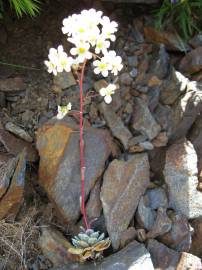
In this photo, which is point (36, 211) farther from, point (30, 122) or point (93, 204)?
point (30, 122)

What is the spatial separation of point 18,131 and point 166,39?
3.71 ft

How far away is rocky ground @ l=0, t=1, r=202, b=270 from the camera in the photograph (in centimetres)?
279

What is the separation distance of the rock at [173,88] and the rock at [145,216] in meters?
0.65

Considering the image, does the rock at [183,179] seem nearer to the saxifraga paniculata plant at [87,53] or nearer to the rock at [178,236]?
the rock at [178,236]

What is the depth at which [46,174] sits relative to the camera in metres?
2.90

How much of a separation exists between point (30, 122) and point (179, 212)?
1028 mm

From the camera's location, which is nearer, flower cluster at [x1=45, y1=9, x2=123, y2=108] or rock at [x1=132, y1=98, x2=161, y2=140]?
flower cluster at [x1=45, y1=9, x2=123, y2=108]

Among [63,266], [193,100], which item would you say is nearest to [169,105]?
[193,100]

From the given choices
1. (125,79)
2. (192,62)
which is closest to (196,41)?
(192,62)

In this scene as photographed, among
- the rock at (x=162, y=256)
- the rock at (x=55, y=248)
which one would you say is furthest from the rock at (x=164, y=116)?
the rock at (x=55, y=248)

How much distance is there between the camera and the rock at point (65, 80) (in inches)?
121

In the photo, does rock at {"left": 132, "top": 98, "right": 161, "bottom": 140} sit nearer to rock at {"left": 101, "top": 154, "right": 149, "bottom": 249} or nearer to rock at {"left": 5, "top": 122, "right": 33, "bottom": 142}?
rock at {"left": 101, "top": 154, "right": 149, "bottom": 249}

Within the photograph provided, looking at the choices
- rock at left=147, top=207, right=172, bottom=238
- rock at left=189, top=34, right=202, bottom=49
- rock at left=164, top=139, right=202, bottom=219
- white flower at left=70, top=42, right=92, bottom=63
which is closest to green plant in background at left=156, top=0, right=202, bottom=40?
rock at left=189, top=34, right=202, bottom=49

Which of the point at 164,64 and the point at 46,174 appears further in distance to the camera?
the point at 164,64
